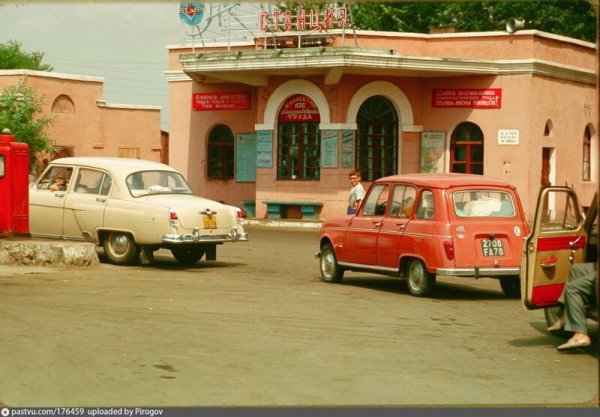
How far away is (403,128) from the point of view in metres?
34.3

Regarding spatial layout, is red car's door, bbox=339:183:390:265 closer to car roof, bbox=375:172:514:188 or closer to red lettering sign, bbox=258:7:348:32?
car roof, bbox=375:172:514:188

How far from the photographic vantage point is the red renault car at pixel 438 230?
1434 cm

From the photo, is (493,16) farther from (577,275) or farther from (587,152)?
(577,275)

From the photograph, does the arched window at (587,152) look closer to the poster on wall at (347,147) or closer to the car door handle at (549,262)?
the poster on wall at (347,147)

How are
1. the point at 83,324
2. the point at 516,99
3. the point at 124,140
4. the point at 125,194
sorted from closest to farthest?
the point at 83,324, the point at 125,194, the point at 516,99, the point at 124,140

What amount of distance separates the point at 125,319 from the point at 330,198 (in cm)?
2236

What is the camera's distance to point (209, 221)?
1775 centimetres

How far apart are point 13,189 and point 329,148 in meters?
16.7

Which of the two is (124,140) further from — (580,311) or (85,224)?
(580,311)

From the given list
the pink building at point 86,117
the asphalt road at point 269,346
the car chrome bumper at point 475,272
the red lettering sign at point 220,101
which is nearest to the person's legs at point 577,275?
the asphalt road at point 269,346

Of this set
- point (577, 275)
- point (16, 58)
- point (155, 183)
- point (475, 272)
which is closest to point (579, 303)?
point (577, 275)

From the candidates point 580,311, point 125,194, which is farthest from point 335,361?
point 125,194

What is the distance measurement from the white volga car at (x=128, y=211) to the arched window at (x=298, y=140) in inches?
606

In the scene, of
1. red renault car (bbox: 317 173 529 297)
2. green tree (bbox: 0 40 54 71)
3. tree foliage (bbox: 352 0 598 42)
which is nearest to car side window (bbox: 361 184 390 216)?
red renault car (bbox: 317 173 529 297)
